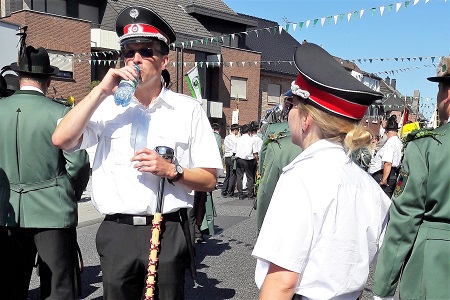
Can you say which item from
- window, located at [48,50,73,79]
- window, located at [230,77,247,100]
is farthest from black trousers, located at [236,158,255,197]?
window, located at [230,77,247,100]

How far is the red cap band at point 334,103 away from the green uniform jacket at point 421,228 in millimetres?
1100

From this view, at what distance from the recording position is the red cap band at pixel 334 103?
1.60 metres

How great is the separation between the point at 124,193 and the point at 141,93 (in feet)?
1.78

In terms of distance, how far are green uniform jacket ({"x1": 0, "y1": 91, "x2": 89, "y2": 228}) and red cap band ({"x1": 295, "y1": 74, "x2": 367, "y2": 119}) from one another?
213 centimetres

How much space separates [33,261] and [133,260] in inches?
53.8

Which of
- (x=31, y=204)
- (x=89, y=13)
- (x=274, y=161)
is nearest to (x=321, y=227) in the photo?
(x=31, y=204)

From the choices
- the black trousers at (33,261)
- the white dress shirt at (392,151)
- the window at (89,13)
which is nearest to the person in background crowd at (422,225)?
the black trousers at (33,261)

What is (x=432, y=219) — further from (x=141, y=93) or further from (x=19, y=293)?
(x=19, y=293)

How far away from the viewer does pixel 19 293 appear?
3107 millimetres

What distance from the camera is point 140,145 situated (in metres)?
2.29

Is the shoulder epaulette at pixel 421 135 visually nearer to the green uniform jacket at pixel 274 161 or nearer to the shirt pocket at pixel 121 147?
the green uniform jacket at pixel 274 161

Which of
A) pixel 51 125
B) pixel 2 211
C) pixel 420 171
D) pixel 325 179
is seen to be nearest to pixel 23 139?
pixel 51 125

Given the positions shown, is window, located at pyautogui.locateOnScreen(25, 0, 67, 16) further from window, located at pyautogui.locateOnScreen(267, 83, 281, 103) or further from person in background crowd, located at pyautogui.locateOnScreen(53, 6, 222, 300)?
person in background crowd, located at pyautogui.locateOnScreen(53, 6, 222, 300)

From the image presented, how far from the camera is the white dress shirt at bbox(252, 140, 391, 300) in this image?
144cm
